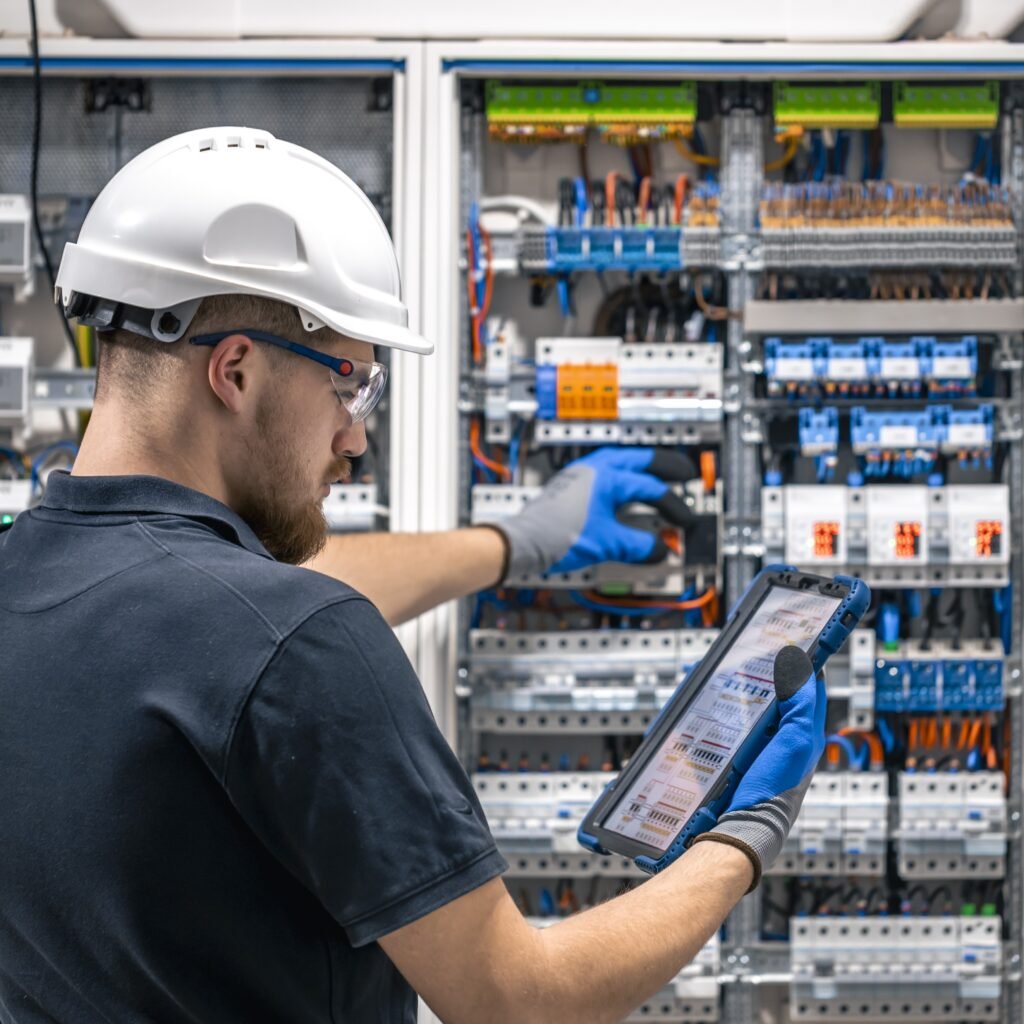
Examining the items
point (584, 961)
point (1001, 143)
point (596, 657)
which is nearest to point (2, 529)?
point (584, 961)

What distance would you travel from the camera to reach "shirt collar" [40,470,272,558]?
42.4 inches

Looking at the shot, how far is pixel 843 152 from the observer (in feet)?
9.75

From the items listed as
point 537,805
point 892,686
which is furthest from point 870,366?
point 537,805

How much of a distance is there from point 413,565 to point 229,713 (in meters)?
1.58

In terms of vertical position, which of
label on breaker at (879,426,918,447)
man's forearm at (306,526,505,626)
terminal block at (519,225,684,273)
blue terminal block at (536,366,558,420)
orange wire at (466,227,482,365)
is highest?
→ terminal block at (519,225,684,273)

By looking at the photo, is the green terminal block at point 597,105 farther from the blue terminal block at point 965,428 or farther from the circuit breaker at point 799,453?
the blue terminal block at point 965,428

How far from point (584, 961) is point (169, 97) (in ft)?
8.41

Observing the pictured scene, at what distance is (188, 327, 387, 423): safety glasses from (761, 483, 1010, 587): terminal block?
5.64 feet

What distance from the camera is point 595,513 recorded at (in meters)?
2.72

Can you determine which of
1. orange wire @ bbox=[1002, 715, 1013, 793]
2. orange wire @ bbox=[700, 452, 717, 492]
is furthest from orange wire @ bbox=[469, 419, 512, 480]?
orange wire @ bbox=[1002, 715, 1013, 793]

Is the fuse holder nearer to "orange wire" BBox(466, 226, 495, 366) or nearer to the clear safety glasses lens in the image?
"orange wire" BBox(466, 226, 495, 366)

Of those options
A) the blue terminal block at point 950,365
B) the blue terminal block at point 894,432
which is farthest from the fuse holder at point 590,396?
the blue terminal block at point 950,365

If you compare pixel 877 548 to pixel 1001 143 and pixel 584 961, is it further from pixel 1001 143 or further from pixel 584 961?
pixel 584 961

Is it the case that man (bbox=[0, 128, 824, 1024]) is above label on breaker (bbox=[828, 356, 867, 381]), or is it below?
below
